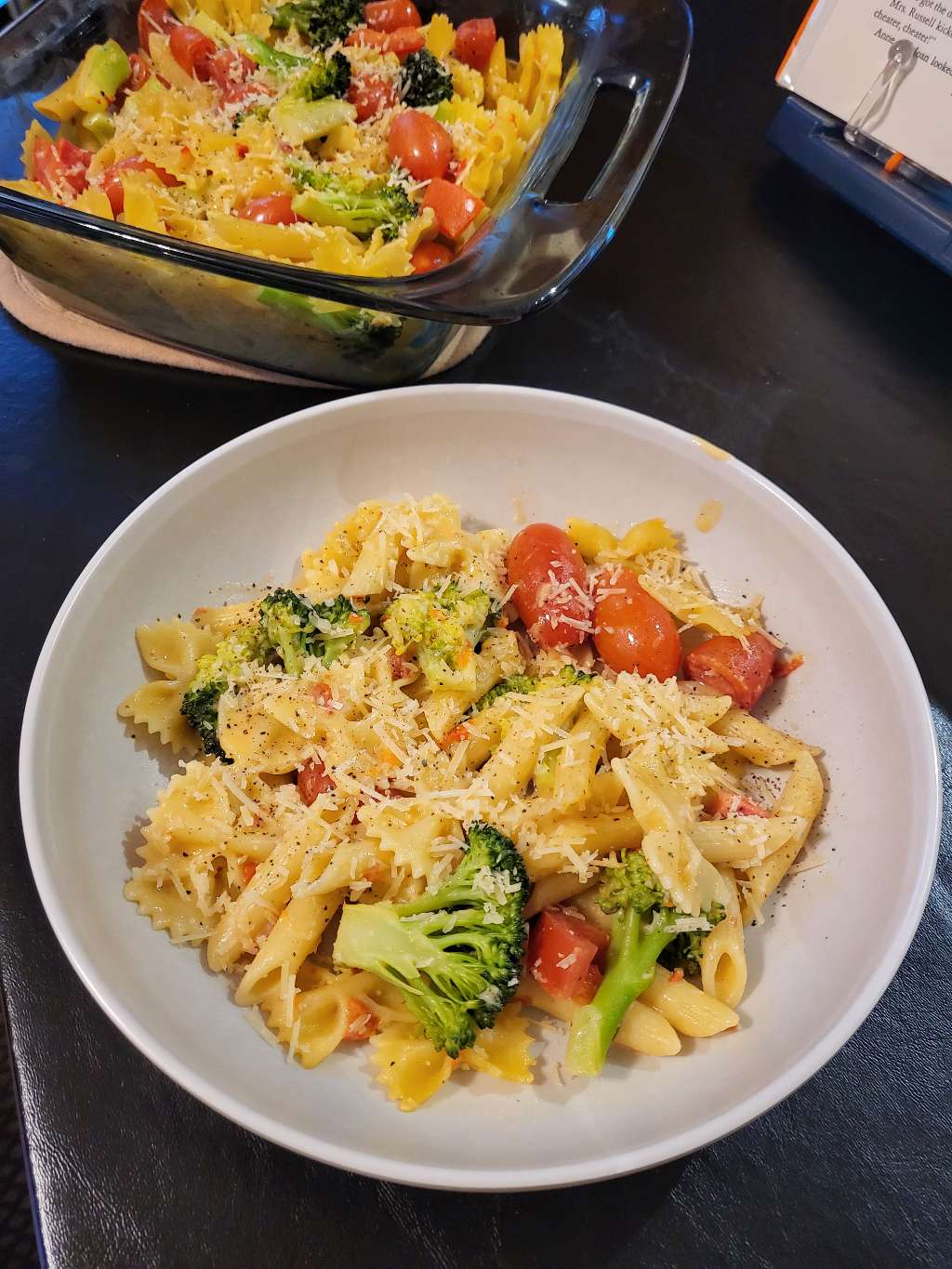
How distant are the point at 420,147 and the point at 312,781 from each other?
183 cm

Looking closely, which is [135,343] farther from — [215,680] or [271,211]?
[215,680]

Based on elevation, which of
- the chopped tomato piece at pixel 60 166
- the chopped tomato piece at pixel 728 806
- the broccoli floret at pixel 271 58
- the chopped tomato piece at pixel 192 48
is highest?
the broccoli floret at pixel 271 58

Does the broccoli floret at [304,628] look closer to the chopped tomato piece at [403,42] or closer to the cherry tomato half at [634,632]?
the cherry tomato half at [634,632]

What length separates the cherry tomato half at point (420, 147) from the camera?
95.6 inches

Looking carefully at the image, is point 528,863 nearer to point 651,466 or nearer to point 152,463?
point 651,466

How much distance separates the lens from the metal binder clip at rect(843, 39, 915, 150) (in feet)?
8.12

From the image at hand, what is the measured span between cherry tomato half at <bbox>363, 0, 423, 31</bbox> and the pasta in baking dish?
1914mm

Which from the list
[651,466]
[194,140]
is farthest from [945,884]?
[194,140]

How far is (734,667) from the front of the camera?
1707 millimetres

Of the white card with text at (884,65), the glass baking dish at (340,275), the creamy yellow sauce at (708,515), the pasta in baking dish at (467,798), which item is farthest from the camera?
the white card with text at (884,65)

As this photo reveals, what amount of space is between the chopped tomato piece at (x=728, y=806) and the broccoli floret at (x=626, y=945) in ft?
0.72

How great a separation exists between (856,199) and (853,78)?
351 millimetres

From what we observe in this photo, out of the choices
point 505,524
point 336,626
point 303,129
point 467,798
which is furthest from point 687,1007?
point 303,129

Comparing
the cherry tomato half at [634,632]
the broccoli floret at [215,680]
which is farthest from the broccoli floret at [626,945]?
the broccoli floret at [215,680]
